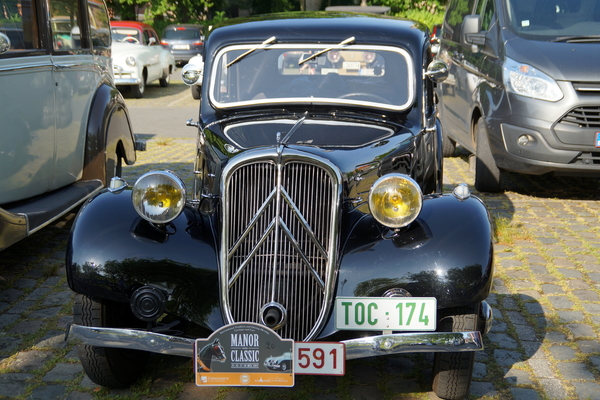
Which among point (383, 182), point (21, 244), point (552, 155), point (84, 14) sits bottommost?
point (21, 244)

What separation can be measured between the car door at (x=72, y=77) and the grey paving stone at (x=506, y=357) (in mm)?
3589

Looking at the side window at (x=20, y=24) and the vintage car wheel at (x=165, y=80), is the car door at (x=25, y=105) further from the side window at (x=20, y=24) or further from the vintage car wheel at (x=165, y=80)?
the vintage car wheel at (x=165, y=80)

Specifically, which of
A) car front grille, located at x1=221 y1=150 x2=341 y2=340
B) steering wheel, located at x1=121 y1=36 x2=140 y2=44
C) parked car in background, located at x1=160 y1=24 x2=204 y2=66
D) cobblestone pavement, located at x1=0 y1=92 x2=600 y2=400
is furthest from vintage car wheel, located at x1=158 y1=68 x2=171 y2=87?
car front grille, located at x1=221 y1=150 x2=341 y2=340

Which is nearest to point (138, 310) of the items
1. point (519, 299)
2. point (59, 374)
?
point (59, 374)

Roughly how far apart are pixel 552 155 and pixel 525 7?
167 cm

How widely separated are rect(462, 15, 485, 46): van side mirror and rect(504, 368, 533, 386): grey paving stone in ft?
14.8

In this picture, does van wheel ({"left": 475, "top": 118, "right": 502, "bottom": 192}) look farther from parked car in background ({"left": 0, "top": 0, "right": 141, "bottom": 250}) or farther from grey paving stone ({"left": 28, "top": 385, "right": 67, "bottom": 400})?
grey paving stone ({"left": 28, "top": 385, "right": 67, "bottom": 400})

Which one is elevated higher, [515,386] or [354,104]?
[354,104]

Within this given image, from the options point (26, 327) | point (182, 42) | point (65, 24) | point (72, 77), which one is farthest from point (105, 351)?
point (182, 42)

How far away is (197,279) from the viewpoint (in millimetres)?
3117

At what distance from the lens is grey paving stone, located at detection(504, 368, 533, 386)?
3.52 metres

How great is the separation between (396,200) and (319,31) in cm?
181

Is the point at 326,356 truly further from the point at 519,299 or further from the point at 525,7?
the point at 525,7

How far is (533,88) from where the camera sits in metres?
6.52
